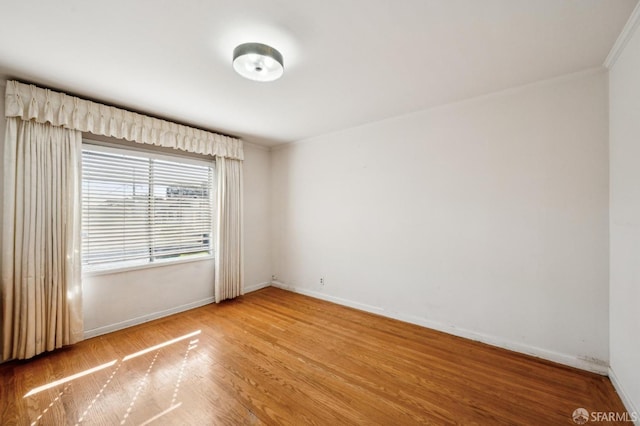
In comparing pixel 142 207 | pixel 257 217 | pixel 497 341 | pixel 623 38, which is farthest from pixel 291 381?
pixel 623 38

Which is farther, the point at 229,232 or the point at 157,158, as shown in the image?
the point at 229,232

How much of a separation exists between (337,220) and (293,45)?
2470mm

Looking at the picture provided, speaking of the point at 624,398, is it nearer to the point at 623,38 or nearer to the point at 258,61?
the point at 623,38

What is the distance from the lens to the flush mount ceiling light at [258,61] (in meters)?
1.76

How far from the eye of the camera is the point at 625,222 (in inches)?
70.6

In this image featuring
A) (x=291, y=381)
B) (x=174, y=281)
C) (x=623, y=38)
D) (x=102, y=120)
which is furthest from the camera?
(x=174, y=281)

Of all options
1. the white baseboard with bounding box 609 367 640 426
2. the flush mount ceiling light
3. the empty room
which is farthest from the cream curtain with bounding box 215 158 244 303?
the white baseboard with bounding box 609 367 640 426

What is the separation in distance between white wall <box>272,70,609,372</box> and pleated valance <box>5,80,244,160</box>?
184cm

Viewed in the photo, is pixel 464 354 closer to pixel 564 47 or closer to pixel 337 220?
pixel 337 220

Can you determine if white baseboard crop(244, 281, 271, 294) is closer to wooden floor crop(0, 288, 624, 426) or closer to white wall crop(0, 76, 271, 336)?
white wall crop(0, 76, 271, 336)

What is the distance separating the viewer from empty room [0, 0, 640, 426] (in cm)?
167

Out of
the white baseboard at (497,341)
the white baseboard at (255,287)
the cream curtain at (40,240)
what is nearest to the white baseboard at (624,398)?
the white baseboard at (497,341)

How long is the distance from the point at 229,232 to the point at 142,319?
1532mm

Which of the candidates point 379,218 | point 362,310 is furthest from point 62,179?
point 362,310
